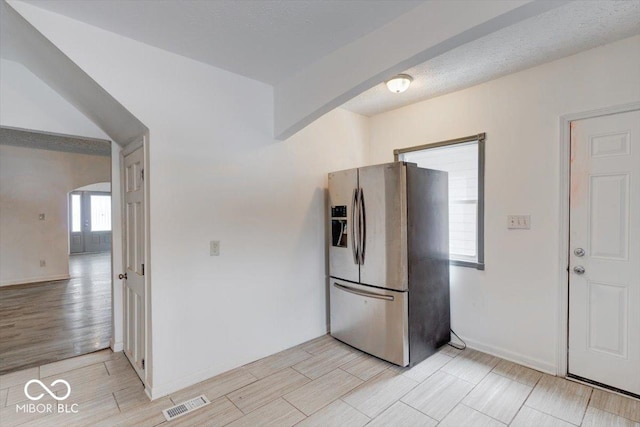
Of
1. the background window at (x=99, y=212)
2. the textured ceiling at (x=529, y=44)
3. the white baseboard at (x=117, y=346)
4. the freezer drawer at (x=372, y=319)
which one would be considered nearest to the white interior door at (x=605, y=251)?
the textured ceiling at (x=529, y=44)

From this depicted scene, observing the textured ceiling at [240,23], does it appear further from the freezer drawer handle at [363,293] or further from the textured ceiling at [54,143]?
the textured ceiling at [54,143]

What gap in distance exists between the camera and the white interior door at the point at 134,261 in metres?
2.49

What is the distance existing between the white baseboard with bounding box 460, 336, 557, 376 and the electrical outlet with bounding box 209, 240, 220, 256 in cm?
262

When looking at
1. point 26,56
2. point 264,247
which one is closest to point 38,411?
point 264,247

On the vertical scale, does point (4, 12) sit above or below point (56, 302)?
above

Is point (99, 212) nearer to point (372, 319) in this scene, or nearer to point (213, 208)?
point (213, 208)

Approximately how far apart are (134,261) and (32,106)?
1.58 m

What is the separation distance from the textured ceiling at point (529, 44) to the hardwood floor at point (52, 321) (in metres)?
4.15

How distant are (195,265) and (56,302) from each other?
3.97 metres

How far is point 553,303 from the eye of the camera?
102 inches

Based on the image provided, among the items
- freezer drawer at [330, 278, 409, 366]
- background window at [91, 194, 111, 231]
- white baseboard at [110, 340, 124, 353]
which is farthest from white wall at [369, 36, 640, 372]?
background window at [91, 194, 111, 231]

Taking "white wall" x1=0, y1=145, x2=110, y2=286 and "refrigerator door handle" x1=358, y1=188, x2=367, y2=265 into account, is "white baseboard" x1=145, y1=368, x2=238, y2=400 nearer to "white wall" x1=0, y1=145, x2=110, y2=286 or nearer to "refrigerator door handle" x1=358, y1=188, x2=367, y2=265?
"refrigerator door handle" x1=358, y1=188, x2=367, y2=265

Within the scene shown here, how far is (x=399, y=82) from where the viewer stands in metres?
2.78

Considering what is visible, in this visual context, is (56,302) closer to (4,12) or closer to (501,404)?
(4,12)
